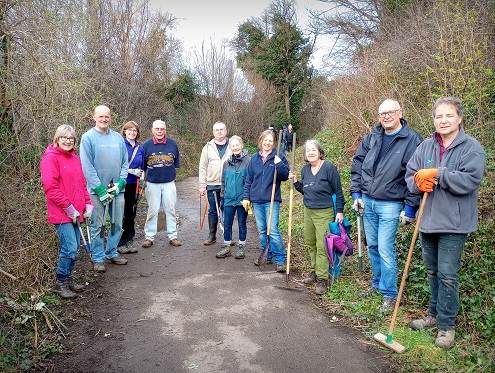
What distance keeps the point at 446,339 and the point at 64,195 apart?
4.23 m

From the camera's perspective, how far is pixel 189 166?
→ 16703 mm

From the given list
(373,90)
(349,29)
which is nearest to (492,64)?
(373,90)

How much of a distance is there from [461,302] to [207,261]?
350 cm

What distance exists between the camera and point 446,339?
3.38 m

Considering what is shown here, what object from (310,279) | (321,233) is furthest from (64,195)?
(310,279)

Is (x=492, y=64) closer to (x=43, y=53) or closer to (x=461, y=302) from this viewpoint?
(x=461, y=302)

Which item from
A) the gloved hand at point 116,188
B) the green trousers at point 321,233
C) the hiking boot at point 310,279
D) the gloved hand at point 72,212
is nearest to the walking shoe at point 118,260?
the gloved hand at point 116,188

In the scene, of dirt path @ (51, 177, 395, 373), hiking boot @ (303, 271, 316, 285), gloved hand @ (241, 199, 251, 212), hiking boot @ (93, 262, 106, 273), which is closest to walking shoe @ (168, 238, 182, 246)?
dirt path @ (51, 177, 395, 373)

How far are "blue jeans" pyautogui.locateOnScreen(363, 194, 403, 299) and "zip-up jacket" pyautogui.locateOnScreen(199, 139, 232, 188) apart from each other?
273cm

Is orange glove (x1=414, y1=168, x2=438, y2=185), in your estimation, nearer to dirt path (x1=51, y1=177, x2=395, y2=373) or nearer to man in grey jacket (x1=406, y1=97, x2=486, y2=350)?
man in grey jacket (x1=406, y1=97, x2=486, y2=350)

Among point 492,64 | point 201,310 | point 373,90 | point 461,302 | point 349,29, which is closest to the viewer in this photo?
point 461,302

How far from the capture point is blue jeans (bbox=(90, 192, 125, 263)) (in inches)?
211

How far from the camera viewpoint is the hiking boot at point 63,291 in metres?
4.52

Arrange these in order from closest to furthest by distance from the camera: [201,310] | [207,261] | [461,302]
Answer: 1. [461,302]
2. [201,310]
3. [207,261]
